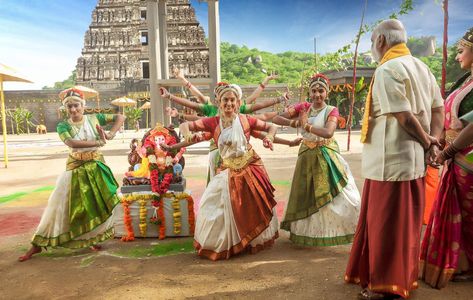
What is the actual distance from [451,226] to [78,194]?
3.79 metres

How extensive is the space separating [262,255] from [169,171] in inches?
67.2

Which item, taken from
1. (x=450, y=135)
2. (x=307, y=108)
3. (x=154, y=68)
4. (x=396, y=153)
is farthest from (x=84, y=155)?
(x=154, y=68)

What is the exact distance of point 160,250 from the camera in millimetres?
4090

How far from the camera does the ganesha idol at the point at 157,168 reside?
4.57 m

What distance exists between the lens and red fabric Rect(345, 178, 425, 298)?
2541 mm

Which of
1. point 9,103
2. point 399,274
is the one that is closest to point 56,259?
point 399,274

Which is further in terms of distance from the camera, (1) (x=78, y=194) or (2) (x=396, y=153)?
(1) (x=78, y=194)

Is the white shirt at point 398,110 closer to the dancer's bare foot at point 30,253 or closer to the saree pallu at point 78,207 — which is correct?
the saree pallu at point 78,207

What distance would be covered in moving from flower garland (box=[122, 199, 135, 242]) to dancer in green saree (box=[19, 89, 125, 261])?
41cm

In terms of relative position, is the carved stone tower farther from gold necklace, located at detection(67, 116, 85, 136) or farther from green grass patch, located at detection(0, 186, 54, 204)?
gold necklace, located at detection(67, 116, 85, 136)

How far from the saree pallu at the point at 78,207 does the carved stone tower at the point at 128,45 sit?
30.0m

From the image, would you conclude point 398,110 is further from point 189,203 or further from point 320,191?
point 189,203

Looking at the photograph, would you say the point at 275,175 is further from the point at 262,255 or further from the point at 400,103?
the point at 400,103

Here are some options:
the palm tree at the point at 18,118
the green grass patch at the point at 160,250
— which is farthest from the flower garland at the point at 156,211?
the palm tree at the point at 18,118
